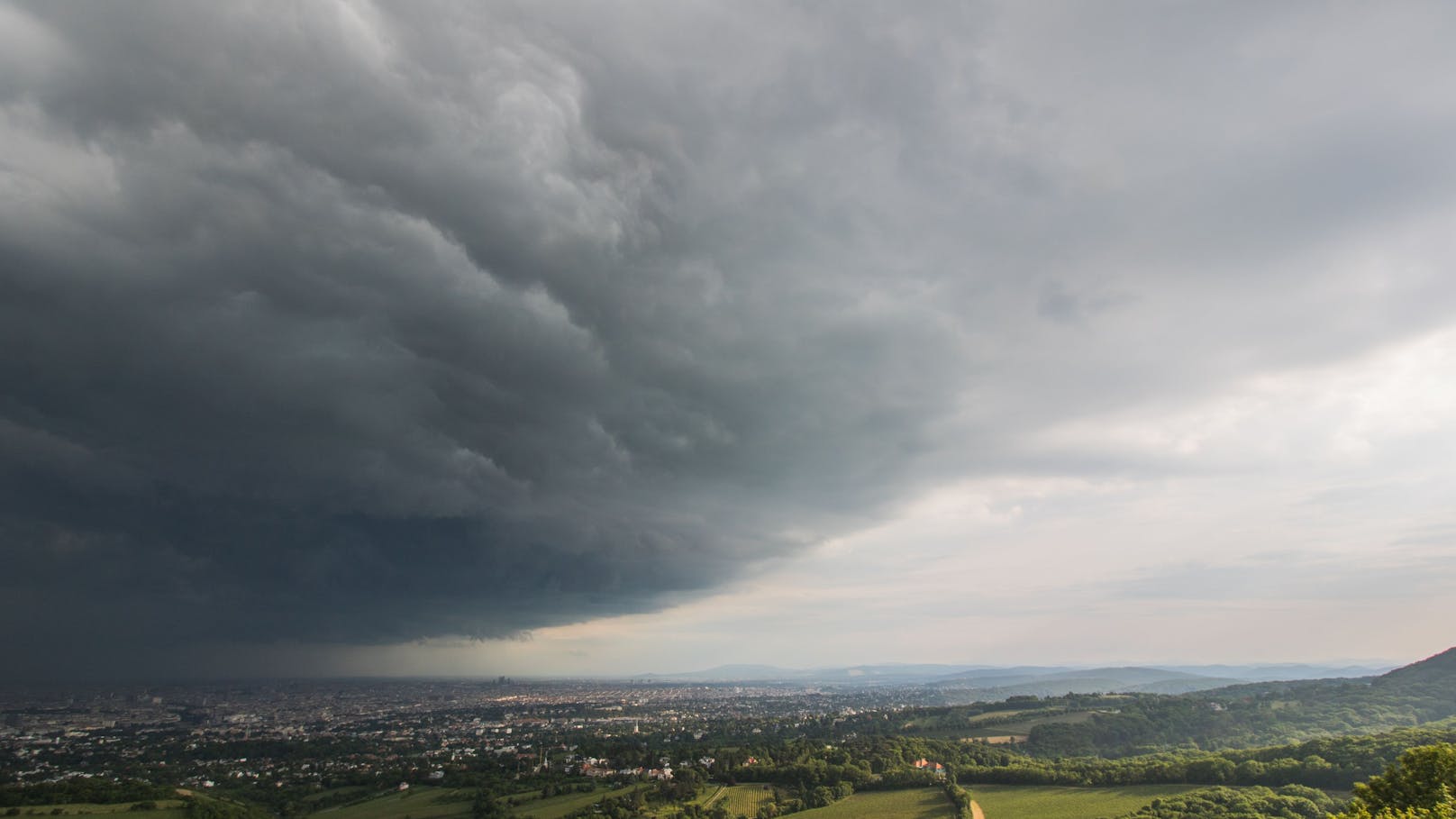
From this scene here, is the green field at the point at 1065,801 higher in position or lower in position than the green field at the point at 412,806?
higher

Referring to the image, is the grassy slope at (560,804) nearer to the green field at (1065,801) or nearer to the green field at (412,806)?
the green field at (412,806)

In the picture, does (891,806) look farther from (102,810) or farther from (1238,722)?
(1238,722)

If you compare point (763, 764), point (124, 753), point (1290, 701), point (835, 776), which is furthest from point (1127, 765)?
point (124, 753)

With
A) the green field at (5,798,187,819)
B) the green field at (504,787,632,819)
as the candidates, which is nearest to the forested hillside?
the green field at (504,787,632,819)

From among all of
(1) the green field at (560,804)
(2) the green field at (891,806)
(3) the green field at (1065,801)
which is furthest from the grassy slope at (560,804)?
(3) the green field at (1065,801)

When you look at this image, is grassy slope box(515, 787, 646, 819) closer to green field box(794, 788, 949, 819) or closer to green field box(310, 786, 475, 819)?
green field box(310, 786, 475, 819)
